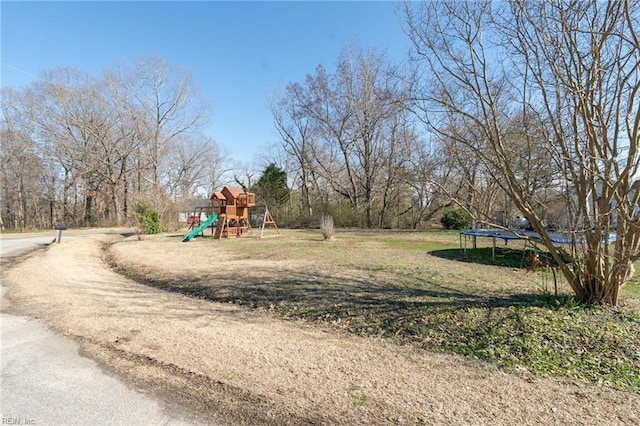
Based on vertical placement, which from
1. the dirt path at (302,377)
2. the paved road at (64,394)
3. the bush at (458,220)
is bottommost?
the dirt path at (302,377)

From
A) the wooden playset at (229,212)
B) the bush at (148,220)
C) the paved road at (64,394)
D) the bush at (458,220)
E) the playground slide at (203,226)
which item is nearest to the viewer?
the paved road at (64,394)

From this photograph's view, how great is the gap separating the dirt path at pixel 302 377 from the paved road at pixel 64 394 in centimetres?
16

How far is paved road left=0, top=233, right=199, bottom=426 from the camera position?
2.14 m

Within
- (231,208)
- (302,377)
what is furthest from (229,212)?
(302,377)

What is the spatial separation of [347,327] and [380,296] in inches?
45.0

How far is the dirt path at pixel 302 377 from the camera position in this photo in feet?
7.26

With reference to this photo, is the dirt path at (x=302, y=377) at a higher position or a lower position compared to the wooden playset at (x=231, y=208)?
lower

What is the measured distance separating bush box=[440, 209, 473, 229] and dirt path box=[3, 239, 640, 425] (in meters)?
17.3

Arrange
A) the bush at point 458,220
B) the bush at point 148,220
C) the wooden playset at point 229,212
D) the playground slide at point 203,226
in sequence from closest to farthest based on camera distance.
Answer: the playground slide at point 203,226 → the wooden playset at point 229,212 → the bush at point 148,220 → the bush at point 458,220

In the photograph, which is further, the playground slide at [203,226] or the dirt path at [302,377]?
the playground slide at [203,226]

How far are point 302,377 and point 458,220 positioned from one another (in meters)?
18.5

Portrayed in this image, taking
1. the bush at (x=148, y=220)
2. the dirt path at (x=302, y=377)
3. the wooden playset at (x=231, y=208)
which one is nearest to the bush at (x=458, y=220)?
the wooden playset at (x=231, y=208)

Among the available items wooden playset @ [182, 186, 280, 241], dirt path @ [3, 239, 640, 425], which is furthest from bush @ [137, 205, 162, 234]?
dirt path @ [3, 239, 640, 425]

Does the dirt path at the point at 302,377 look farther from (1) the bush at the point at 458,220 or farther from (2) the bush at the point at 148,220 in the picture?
(1) the bush at the point at 458,220
